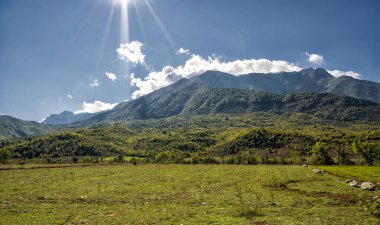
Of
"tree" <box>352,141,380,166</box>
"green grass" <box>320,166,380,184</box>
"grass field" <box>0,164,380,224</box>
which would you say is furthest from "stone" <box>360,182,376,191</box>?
"tree" <box>352,141,380,166</box>

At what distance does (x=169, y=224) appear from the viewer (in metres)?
20.5

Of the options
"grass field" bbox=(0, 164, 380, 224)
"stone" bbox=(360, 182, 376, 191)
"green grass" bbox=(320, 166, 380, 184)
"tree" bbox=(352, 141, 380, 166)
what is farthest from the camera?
"tree" bbox=(352, 141, 380, 166)

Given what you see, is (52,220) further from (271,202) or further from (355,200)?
(355,200)

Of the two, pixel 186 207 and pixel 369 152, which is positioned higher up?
pixel 186 207

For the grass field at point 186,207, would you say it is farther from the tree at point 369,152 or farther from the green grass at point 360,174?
the tree at point 369,152

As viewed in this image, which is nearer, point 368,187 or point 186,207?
point 186,207

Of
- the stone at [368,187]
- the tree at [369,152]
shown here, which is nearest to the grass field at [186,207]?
the stone at [368,187]

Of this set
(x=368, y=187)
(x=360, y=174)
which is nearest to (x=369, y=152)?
(x=360, y=174)

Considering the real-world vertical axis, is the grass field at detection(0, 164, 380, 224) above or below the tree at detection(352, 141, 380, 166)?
above

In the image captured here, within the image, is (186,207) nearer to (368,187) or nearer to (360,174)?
(368,187)

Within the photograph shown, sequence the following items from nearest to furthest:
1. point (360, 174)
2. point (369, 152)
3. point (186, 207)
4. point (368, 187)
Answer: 1. point (186, 207)
2. point (368, 187)
3. point (360, 174)
4. point (369, 152)

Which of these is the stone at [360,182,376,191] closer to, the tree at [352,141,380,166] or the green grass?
the green grass

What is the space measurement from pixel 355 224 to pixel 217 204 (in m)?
12.5

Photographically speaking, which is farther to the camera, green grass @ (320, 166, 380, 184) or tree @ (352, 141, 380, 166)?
tree @ (352, 141, 380, 166)
